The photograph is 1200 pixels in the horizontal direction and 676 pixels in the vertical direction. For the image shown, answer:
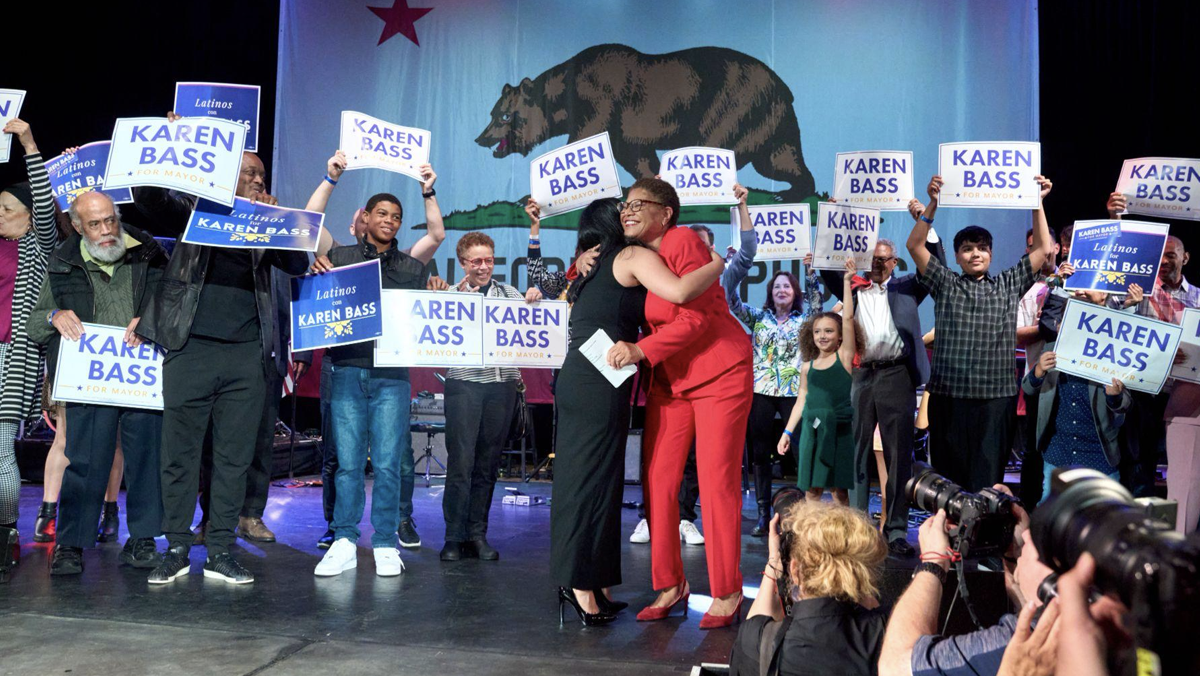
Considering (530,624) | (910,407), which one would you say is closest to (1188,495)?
(910,407)

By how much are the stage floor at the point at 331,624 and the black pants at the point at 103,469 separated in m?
0.21

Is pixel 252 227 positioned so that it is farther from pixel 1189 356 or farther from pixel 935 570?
pixel 1189 356

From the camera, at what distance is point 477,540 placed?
5.06 meters

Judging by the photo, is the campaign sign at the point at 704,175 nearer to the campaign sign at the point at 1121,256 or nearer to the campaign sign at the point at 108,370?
the campaign sign at the point at 1121,256

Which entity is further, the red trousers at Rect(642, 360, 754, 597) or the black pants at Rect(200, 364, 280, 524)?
the black pants at Rect(200, 364, 280, 524)

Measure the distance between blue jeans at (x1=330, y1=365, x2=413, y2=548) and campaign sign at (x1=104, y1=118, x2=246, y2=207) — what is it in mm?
1025

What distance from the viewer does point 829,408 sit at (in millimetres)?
5547

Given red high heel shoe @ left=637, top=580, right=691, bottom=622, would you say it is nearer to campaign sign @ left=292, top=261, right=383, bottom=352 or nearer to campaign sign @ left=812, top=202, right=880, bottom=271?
campaign sign @ left=292, top=261, right=383, bottom=352

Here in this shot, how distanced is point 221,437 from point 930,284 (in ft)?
11.4

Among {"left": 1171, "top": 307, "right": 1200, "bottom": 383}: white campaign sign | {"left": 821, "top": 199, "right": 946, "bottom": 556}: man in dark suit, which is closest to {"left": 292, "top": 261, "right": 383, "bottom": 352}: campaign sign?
{"left": 821, "top": 199, "right": 946, "bottom": 556}: man in dark suit

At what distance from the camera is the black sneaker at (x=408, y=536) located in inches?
210

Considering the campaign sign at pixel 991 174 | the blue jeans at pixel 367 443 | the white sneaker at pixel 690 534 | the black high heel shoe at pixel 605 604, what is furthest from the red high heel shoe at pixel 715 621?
the campaign sign at pixel 991 174

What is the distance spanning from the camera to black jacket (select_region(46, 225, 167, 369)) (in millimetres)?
4516

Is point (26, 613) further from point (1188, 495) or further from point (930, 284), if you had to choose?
point (1188, 495)
